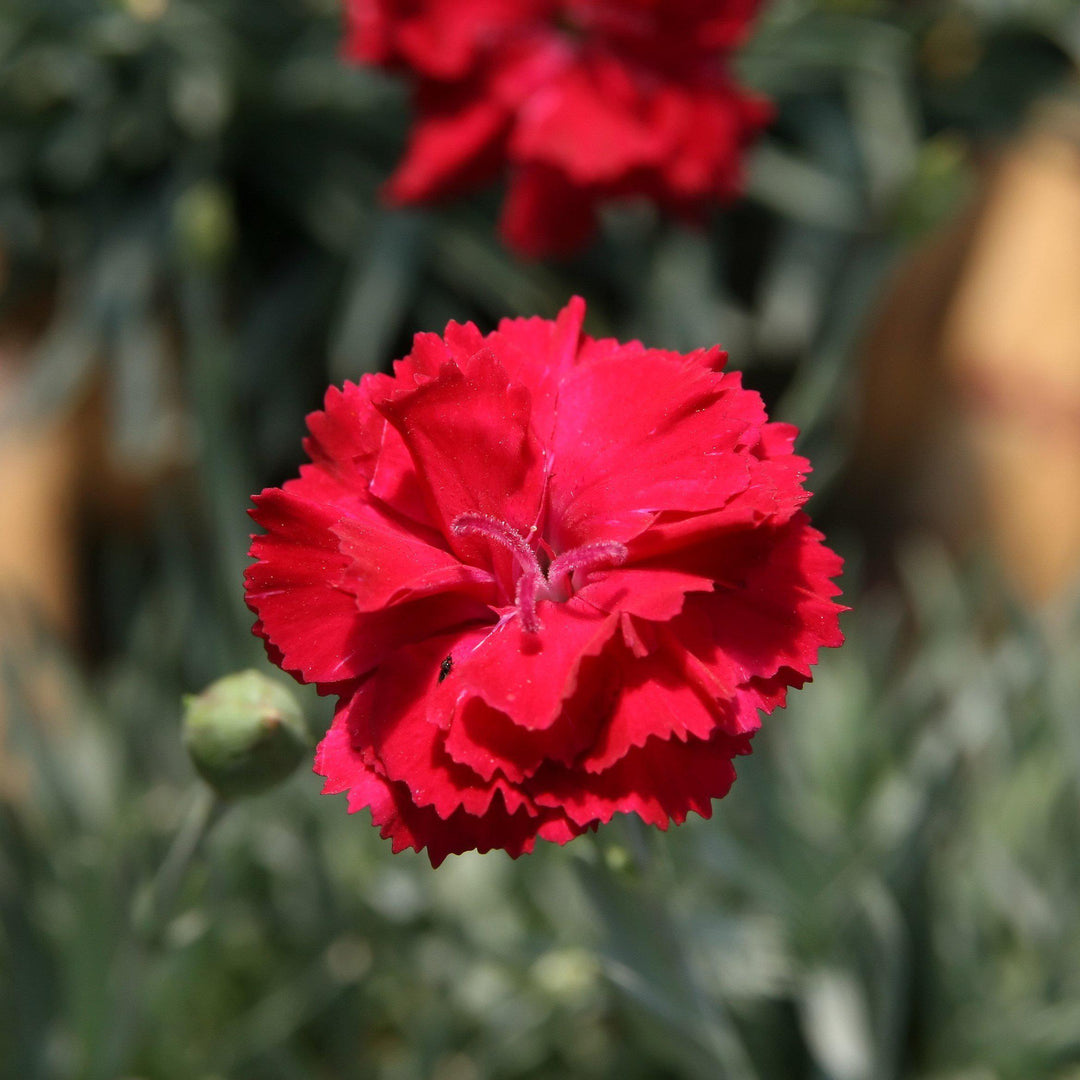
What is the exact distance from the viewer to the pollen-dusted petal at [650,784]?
0.41 metres

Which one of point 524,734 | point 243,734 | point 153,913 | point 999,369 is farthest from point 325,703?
point 999,369

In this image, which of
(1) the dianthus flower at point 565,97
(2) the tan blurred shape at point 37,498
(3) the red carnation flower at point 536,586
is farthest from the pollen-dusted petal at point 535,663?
(2) the tan blurred shape at point 37,498

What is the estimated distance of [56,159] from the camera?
1259mm

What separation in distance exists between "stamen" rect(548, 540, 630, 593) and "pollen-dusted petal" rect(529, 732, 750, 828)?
8 centimetres

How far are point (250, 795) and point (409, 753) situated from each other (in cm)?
13

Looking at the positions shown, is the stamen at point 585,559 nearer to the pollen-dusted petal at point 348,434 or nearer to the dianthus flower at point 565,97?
the pollen-dusted petal at point 348,434

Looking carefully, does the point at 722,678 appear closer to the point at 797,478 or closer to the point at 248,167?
the point at 797,478

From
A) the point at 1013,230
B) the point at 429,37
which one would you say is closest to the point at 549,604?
the point at 429,37

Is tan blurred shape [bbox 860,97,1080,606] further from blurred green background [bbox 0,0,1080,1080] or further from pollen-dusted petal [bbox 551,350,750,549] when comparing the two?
pollen-dusted petal [bbox 551,350,750,549]

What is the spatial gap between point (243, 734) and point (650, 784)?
19 centimetres

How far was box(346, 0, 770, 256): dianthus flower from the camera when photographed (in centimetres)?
82

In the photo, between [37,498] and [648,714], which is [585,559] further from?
[37,498]

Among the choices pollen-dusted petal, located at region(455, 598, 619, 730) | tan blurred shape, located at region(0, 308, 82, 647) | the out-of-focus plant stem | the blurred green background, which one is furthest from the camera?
tan blurred shape, located at region(0, 308, 82, 647)

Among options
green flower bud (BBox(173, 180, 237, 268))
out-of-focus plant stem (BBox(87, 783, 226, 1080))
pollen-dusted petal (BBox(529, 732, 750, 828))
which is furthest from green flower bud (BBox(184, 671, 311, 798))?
green flower bud (BBox(173, 180, 237, 268))
